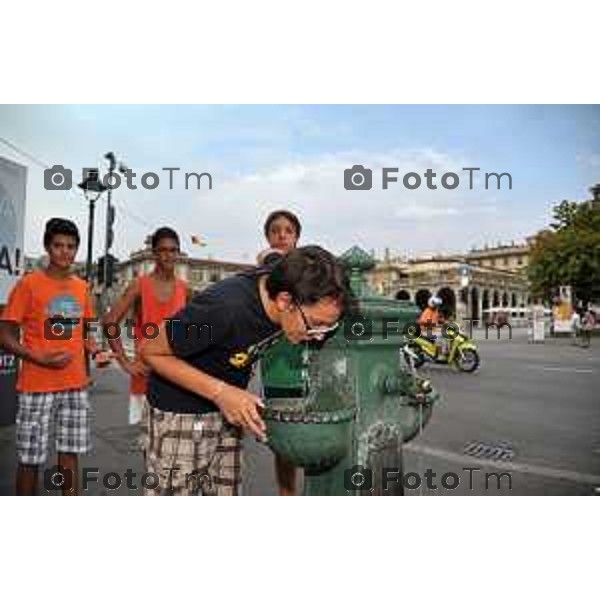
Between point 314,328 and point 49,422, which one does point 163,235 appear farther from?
point 314,328

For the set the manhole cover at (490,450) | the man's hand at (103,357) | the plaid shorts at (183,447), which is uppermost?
the man's hand at (103,357)

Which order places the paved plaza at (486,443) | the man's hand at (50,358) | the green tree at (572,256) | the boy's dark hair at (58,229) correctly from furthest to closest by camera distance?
the green tree at (572,256) < the paved plaza at (486,443) < the boy's dark hair at (58,229) < the man's hand at (50,358)

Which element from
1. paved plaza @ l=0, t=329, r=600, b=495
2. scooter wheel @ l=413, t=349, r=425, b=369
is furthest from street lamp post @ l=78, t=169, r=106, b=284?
scooter wheel @ l=413, t=349, r=425, b=369

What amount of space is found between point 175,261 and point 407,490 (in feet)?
5.09

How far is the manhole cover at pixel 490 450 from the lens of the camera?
4152mm

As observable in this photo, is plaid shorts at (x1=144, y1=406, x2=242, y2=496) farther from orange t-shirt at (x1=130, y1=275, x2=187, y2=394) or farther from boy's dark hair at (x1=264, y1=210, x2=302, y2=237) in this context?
boy's dark hair at (x1=264, y1=210, x2=302, y2=237)

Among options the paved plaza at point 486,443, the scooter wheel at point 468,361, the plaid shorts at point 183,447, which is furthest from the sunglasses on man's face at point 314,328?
the scooter wheel at point 468,361

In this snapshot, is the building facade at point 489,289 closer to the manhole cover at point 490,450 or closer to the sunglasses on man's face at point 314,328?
the manhole cover at point 490,450

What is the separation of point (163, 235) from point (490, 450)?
263cm

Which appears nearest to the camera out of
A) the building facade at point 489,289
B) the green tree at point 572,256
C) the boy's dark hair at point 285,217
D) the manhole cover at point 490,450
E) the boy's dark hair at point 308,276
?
the boy's dark hair at point 308,276

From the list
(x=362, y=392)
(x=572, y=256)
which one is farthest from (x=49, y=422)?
(x=572, y=256)

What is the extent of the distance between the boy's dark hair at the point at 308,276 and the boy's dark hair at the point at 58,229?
4.66ft

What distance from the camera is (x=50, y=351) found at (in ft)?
8.57
